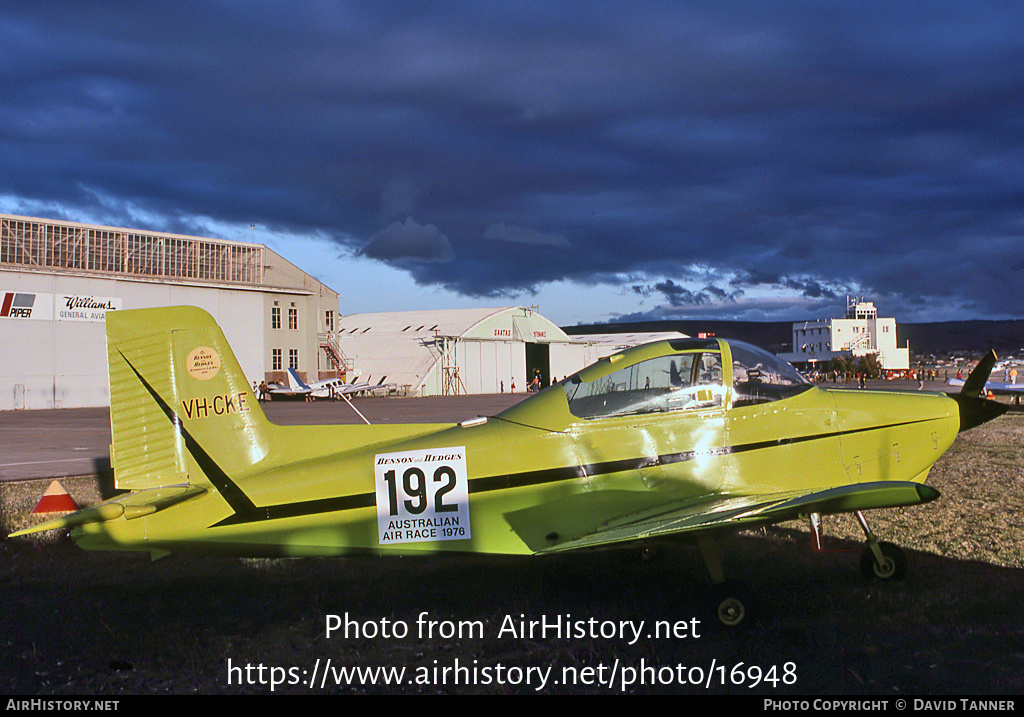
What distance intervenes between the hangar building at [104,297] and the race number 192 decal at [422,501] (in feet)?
131

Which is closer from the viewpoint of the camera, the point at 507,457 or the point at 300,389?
the point at 507,457

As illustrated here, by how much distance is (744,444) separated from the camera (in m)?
5.28

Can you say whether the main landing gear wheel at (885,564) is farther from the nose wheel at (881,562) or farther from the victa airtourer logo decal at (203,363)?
the victa airtourer logo decal at (203,363)

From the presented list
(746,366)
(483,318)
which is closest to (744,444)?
(746,366)

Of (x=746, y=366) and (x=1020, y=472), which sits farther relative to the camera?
(x=1020, y=472)

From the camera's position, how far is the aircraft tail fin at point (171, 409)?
5344 millimetres

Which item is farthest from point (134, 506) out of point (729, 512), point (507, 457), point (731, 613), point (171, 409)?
point (731, 613)

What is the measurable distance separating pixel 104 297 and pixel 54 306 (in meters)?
2.53

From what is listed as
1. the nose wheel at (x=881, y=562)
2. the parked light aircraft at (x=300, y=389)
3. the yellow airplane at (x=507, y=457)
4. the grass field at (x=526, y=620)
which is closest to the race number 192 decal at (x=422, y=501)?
the yellow airplane at (x=507, y=457)

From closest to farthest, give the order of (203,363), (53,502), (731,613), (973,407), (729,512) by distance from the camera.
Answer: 1. (729,512)
2. (731,613)
3. (203,363)
4. (973,407)
5. (53,502)

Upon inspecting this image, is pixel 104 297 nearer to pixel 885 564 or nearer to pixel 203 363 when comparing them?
pixel 203 363

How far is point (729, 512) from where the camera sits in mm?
4516
